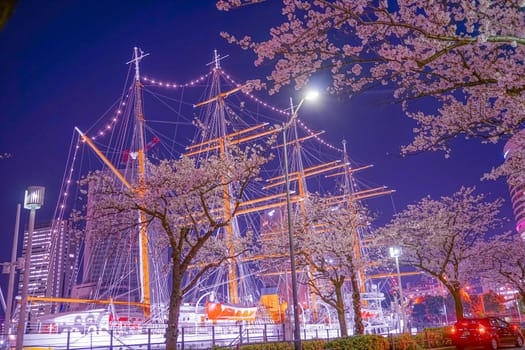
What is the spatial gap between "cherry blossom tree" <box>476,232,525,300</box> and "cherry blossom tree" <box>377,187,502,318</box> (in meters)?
0.72

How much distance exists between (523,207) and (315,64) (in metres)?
141

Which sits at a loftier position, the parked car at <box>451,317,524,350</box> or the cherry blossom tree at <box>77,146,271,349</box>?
the cherry blossom tree at <box>77,146,271,349</box>

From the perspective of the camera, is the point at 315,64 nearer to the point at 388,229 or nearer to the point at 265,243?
the point at 265,243

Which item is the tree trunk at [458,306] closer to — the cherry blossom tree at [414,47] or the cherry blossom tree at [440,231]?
the cherry blossom tree at [440,231]

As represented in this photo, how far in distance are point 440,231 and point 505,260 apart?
14.0 m

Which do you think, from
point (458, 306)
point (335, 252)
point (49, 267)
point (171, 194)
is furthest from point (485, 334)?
point (49, 267)

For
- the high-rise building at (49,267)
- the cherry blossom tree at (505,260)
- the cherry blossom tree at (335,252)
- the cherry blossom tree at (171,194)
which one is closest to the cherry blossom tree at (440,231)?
the cherry blossom tree at (505,260)

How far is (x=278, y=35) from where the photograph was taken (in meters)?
10.0

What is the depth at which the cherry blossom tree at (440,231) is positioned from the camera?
32.7 metres

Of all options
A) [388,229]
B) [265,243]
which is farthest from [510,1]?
[388,229]

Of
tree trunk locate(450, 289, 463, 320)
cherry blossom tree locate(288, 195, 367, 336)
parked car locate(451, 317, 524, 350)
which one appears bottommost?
parked car locate(451, 317, 524, 350)

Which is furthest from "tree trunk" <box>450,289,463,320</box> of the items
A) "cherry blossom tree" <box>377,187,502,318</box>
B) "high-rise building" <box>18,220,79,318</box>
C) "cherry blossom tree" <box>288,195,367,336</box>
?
"high-rise building" <box>18,220,79,318</box>

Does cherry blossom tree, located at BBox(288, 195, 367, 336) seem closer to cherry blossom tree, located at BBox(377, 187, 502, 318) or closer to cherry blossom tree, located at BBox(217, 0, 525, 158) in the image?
cherry blossom tree, located at BBox(377, 187, 502, 318)

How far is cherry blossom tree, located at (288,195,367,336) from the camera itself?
1022 inches
